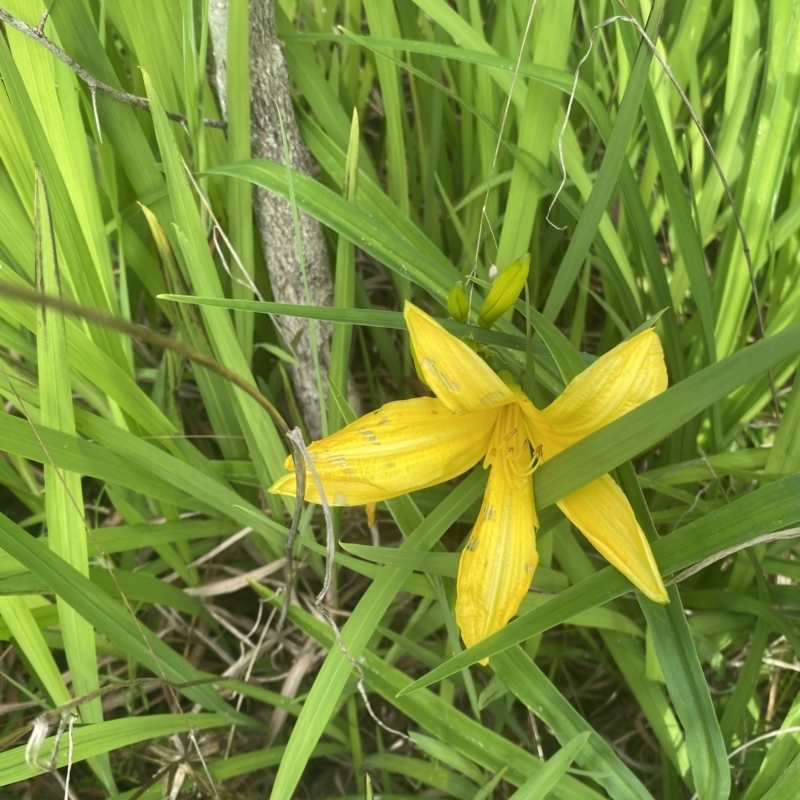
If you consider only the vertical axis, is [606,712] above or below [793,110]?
below

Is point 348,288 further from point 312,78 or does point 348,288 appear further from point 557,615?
point 557,615

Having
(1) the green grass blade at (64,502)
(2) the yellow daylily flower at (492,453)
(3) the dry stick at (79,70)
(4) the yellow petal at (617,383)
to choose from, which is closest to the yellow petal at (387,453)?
(2) the yellow daylily flower at (492,453)

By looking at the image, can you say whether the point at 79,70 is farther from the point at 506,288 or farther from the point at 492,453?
the point at 492,453

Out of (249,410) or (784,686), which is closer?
(249,410)

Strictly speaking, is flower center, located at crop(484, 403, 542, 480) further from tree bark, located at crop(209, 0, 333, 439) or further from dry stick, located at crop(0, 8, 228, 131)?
dry stick, located at crop(0, 8, 228, 131)

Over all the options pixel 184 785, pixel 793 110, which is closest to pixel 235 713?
pixel 184 785
